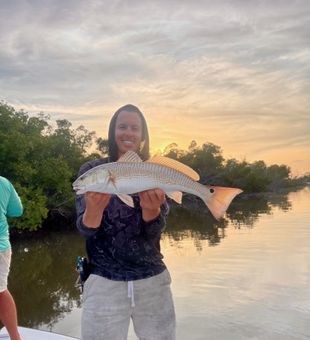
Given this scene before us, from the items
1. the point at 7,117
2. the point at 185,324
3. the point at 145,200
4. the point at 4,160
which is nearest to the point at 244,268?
the point at 185,324

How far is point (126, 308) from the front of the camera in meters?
2.66

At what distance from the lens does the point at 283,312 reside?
408 inches

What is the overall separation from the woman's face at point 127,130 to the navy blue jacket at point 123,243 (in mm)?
356

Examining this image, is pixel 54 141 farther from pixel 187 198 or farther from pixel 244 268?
pixel 187 198

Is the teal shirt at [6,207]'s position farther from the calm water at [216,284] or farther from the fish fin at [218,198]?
the calm water at [216,284]

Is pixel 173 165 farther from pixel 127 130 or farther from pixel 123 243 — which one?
pixel 123 243

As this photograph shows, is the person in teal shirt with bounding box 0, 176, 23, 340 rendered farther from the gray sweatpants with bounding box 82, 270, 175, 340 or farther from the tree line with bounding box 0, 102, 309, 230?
the tree line with bounding box 0, 102, 309, 230

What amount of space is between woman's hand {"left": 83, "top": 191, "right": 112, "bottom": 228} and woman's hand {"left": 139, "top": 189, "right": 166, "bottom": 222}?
20 centimetres

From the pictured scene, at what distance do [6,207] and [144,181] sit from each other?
2131mm

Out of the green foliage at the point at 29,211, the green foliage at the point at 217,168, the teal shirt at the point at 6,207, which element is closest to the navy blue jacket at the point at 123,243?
the teal shirt at the point at 6,207

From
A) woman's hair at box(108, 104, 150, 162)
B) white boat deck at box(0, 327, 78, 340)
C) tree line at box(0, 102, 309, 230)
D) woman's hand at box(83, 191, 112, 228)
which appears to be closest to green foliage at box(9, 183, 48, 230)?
tree line at box(0, 102, 309, 230)

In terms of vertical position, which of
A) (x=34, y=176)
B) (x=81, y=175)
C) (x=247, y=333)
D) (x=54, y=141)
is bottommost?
(x=247, y=333)

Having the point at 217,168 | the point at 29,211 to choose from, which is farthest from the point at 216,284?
the point at 217,168

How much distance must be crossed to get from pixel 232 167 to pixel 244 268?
72.1 m
